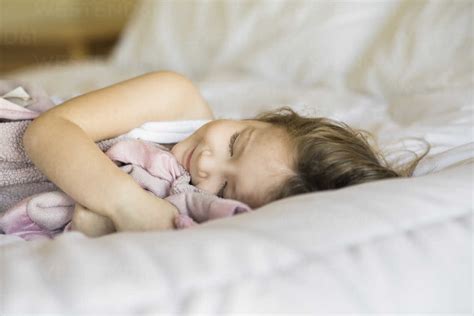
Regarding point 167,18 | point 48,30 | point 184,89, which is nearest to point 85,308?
point 184,89

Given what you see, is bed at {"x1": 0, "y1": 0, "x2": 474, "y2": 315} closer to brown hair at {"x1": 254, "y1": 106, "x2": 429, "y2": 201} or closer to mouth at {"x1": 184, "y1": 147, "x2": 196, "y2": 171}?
brown hair at {"x1": 254, "y1": 106, "x2": 429, "y2": 201}

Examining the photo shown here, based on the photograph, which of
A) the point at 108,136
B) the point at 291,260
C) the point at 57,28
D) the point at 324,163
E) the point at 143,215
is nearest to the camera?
the point at 291,260

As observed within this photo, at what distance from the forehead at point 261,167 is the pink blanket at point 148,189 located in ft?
0.19

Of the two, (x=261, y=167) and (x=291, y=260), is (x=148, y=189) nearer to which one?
(x=261, y=167)

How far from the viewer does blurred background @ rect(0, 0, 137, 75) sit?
10.6 feet

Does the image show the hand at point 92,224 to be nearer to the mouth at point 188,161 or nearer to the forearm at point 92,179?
the forearm at point 92,179

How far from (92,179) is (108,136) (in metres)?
0.20

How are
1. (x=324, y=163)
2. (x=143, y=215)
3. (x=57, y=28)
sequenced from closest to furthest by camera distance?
(x=143, y=215) < (x=324, y=163) < (x=57, y=28)

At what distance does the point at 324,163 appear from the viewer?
838 millimetres

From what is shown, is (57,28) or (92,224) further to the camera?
(57,28)

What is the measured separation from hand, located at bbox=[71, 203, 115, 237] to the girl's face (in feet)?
A: 0.51

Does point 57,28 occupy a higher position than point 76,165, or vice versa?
point 76,165

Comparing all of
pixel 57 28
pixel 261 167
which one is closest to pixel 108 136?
pixel 261 167

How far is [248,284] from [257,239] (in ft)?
0.17
